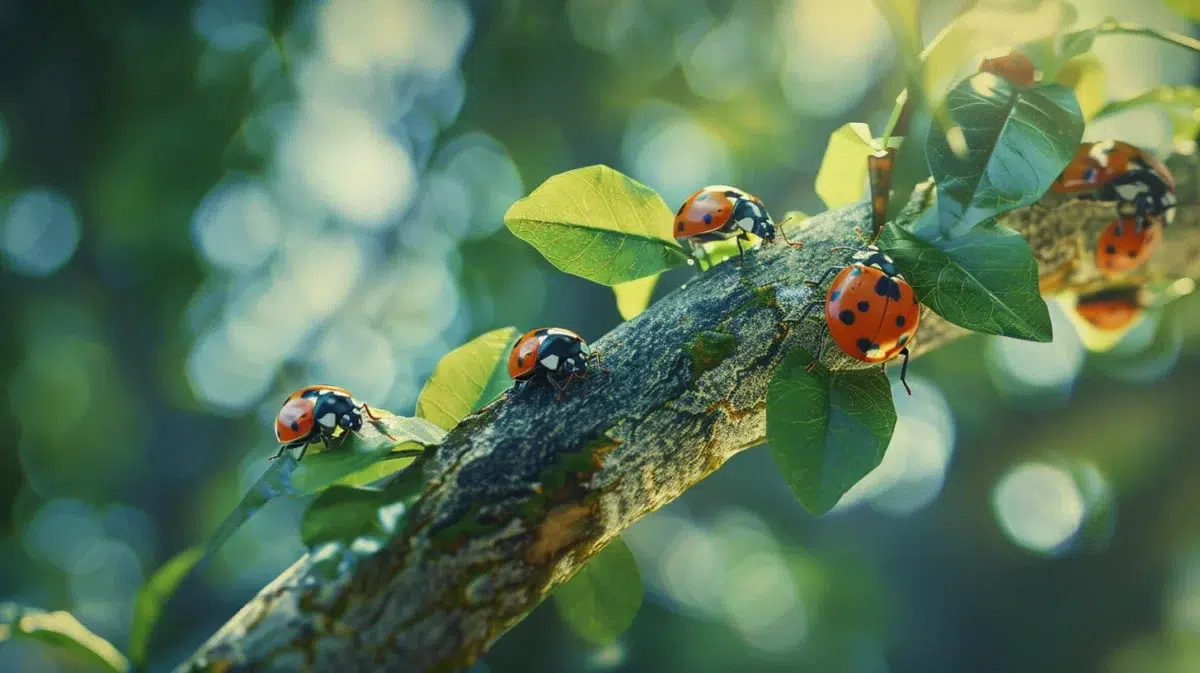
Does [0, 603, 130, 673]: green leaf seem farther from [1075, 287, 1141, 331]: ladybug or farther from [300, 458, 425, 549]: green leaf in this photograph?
[1075, 287, 1141, 331]: ladybug

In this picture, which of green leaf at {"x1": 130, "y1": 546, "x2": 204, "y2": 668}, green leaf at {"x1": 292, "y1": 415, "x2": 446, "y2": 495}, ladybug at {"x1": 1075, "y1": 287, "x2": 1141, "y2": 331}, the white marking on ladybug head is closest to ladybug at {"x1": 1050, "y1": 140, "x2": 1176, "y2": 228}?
the white marking on ladybug head

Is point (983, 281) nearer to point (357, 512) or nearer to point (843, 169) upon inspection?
point (843, 169)

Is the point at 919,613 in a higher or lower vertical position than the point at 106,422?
lower

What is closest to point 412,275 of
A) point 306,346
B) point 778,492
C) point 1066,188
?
point 306,346

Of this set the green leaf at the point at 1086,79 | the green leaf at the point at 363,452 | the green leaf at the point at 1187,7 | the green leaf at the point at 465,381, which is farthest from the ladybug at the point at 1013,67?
the green leaf at the point at 363,452

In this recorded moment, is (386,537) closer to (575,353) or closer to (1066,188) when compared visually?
(575,353)
